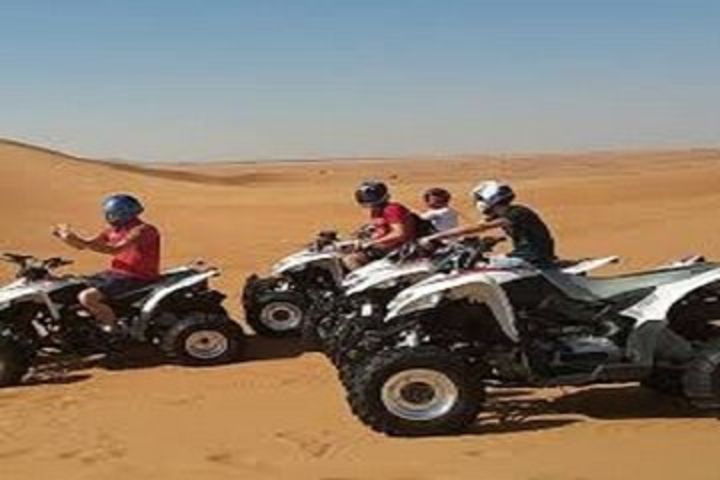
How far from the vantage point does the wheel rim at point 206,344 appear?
12094 millimetres

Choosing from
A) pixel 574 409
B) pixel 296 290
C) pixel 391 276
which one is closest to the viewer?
pixel 574 409

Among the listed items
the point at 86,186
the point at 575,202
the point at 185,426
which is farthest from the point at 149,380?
the point at 86,186

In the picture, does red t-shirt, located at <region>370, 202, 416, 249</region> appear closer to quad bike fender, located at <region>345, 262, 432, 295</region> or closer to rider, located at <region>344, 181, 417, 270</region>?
rider, located at <region>344, 181, 417, 270</region>

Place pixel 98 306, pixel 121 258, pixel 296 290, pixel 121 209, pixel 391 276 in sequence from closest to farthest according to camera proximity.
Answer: pixel 391 276 → pixel 98 306 → pixel 121 209 → pixel 121 258 → pixel 296 290

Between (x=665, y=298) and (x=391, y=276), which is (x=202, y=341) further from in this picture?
(x=665, y=298)

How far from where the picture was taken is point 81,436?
9.04 meters

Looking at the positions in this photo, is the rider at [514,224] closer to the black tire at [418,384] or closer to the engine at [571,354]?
the engine at [571,354]

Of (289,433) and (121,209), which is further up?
(121,209)

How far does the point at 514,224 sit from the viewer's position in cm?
938

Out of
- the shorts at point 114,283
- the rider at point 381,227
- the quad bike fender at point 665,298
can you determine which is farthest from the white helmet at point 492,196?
the shorts at point 114,283

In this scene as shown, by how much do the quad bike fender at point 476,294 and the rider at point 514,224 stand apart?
0.56 meters

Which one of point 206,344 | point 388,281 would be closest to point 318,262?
point 206,344

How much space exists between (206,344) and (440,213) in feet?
8.53

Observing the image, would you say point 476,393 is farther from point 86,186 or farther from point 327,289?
point 86,186
